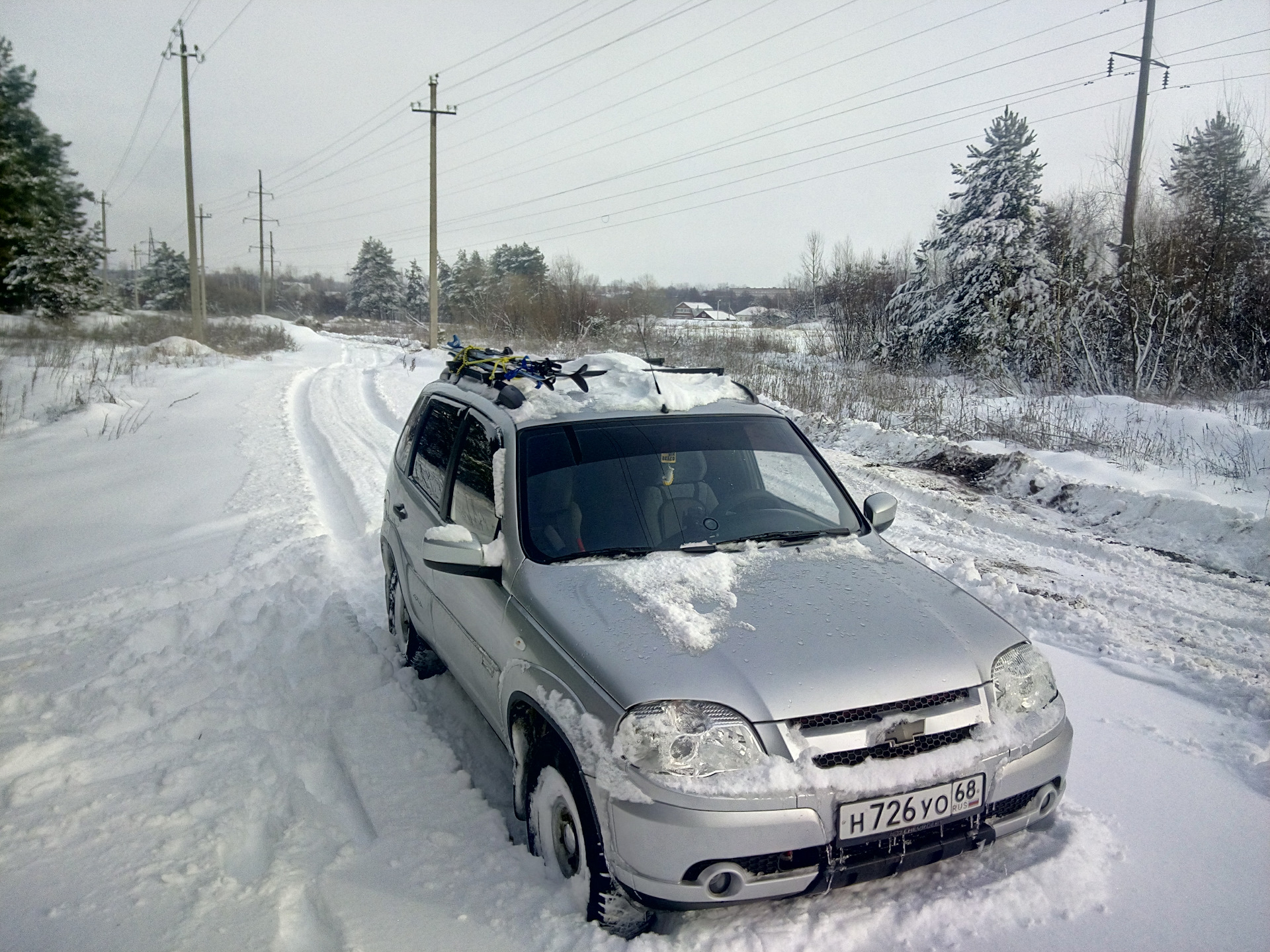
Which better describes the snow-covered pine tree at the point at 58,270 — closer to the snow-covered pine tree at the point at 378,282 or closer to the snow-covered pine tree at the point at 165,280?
the snow-covered pine tree at the point at 165,280

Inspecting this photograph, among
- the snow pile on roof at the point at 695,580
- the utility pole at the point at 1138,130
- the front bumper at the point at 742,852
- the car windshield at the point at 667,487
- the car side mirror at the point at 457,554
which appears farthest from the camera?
the utility pole at the point at 1138,130

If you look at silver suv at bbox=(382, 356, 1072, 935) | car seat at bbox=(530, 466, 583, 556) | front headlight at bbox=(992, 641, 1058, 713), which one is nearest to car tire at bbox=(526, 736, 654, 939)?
silver suv at bbox=(382, 356, 1072, 935)

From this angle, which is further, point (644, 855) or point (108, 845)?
point (108, 845)

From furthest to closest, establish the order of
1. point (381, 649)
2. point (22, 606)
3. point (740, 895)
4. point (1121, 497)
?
point (1121, 497), point (22, 606), point (381, 649), point (740, 895)

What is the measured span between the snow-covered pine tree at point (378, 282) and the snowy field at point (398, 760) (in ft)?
291

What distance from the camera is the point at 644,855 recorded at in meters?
2.28

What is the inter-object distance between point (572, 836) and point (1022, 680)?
1664 mm

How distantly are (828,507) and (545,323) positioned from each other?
30144 mm

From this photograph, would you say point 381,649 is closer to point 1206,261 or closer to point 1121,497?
point 1121,497

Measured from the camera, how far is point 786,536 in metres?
3.54

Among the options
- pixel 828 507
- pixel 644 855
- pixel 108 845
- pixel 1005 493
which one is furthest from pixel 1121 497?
pixel 108 845

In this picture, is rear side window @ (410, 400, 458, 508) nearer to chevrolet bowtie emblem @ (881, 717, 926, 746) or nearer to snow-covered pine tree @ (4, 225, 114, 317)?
chevrolet bowtie emblem @ (881, 717, 926, 746)

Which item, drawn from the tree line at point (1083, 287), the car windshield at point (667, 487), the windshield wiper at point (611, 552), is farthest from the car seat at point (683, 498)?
the tree line at point (1083, 287)

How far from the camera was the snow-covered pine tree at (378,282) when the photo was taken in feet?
298
